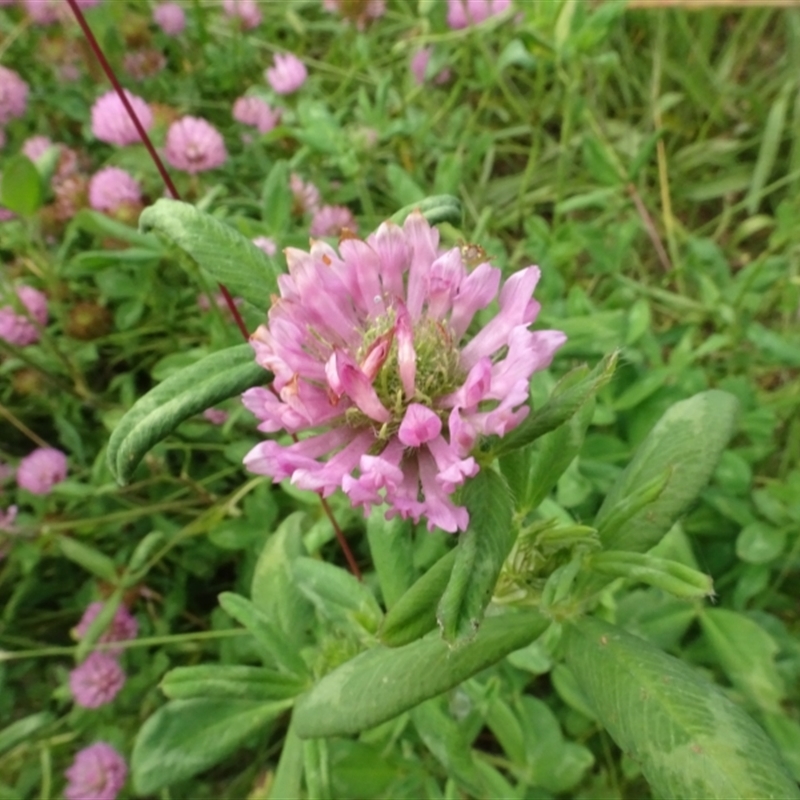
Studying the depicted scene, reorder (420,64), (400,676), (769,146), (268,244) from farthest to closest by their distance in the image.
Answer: (769,146) → (420,64) → (268,244) → (400,676)

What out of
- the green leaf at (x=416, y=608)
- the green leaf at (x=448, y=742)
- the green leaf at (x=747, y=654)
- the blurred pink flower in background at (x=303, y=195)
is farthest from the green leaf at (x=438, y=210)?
the blurred pink flower in background at (x=303, y=195)

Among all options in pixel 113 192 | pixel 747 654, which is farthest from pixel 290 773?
pixel 113 192

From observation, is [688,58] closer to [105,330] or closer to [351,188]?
[351,188]

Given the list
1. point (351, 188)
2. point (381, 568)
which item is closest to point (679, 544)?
point (381, 568)

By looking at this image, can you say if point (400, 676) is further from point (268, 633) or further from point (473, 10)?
point (473, 10)

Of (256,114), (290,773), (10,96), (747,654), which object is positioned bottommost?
(747,654)

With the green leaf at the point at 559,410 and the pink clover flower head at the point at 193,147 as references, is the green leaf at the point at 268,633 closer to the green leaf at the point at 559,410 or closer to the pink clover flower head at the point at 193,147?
the green leaf at the point at 559,410

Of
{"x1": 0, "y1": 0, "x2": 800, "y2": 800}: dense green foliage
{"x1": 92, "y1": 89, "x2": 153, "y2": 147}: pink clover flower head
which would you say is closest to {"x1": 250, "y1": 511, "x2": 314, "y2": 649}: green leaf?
{"x1": 0, "y1": 0, "x2": 800, "y2": 800}: dense green foliage
